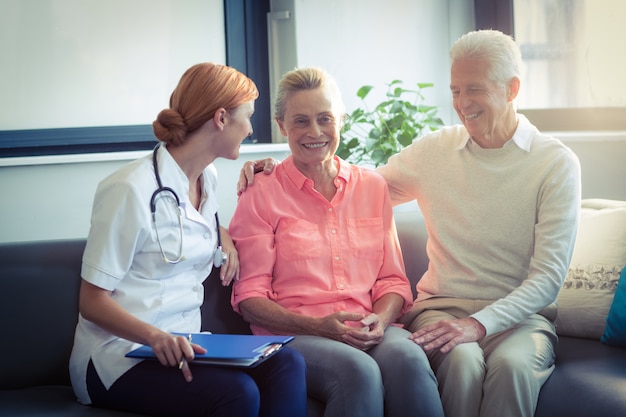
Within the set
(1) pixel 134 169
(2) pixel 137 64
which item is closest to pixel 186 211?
(1) pixel 134 169

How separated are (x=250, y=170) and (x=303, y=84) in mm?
304

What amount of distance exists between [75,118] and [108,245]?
64.1 inches

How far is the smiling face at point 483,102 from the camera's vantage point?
230 centimetres

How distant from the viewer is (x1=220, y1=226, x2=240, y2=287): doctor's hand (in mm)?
2252

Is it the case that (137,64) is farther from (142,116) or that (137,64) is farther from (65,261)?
(65,261)

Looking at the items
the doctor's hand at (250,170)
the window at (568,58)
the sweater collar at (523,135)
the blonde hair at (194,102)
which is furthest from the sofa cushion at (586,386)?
the window at (568,58)

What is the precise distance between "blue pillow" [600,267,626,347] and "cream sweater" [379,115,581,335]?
17 centimetres

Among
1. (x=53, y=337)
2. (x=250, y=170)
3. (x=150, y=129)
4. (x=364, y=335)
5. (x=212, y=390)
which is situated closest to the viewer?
(x=212, y=390)

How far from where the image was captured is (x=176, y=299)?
2076mm

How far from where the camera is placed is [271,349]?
1.86 meters

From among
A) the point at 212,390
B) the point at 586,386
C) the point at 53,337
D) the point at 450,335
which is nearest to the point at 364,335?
the point at 450,335

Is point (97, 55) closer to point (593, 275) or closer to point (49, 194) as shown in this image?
point (49, 194)

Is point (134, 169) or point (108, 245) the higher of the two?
point (134, 169)

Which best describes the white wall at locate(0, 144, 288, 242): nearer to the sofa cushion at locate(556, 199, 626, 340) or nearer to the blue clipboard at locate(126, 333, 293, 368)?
the blue clipboard at locate(126, 333, 293, 368)
